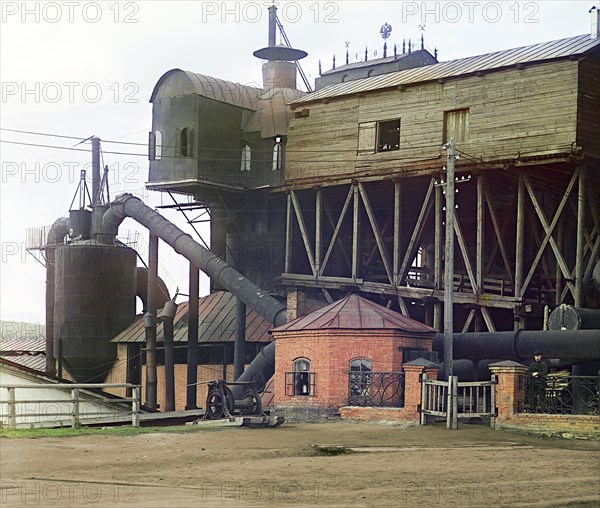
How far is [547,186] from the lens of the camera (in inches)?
1401

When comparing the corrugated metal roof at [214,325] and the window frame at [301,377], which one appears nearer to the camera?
the window frame at [301,377]

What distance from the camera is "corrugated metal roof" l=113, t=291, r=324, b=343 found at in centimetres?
4347

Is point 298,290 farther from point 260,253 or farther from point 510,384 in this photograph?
point 510,384

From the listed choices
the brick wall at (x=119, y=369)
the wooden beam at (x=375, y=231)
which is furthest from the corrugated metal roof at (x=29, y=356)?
the wooden beam at (x=375, y=231)

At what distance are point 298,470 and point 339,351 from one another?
12794mm

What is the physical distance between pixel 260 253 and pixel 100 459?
89.8 ft

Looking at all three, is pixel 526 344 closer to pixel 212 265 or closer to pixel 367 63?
pixel 212 265

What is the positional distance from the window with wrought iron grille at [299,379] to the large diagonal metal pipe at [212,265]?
3.84 m

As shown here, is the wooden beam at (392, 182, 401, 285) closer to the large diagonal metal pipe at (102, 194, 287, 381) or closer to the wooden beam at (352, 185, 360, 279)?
the wooden beam at (352, 185, 360, 279)

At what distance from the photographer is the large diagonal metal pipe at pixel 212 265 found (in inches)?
1385

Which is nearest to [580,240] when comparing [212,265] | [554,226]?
[554,226]

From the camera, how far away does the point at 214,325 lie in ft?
148

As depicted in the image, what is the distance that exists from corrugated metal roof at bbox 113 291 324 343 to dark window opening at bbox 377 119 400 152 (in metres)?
8.47

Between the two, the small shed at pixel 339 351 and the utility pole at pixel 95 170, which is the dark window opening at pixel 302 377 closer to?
the small shed at pixel 339 351
